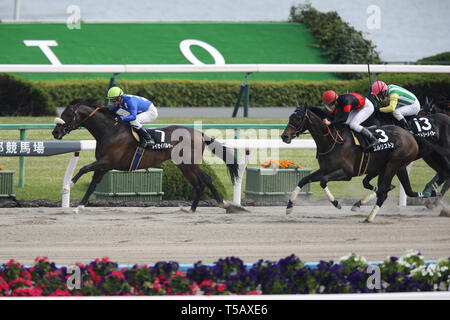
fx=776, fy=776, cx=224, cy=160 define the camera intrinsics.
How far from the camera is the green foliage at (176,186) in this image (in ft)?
33.1

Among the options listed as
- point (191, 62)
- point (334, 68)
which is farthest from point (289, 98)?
point (191, 62)

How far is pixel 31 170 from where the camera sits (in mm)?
10758

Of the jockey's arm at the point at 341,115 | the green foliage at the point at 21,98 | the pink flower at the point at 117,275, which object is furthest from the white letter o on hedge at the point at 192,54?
the pink flower at the point at 117,275

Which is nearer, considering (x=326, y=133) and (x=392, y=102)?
(x=326, y=133)

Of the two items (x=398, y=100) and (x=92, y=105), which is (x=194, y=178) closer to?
(x=92, y=105)

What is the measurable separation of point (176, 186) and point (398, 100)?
10.00 feet

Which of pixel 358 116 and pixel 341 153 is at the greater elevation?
pixel 358 116

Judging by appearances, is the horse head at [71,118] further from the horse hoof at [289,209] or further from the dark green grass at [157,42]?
the dark green grass at [157,42]

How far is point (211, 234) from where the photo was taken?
7594mm

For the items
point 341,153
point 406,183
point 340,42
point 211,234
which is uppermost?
point 340,42

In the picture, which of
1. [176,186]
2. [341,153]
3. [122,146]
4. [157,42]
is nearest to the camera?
[341,153]

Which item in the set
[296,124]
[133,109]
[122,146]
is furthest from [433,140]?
[122,146]

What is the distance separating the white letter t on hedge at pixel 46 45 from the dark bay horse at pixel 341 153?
49.4ft
